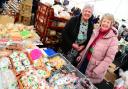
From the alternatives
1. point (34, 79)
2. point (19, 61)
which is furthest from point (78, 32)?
point (34, 79)

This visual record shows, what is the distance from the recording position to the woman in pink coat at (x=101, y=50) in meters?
2.78

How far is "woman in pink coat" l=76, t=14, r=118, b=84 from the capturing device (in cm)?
278

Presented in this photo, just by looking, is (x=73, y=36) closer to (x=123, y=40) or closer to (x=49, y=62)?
(x=49, y=62)

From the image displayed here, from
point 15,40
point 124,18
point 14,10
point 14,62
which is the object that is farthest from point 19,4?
point 124,18

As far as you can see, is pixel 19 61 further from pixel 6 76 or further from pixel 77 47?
pixel 77 47

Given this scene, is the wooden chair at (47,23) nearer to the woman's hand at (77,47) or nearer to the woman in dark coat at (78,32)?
the woman in dark coat at (78,32)

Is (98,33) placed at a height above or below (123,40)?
above

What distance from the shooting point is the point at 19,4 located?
675cm

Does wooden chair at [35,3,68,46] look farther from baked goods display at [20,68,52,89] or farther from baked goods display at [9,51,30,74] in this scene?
baked goods display at [20,68,52,89]

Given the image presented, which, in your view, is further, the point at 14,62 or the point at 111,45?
the point at 111,45

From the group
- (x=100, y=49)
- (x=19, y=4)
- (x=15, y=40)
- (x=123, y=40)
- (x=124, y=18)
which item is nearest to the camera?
(x=15, y=40)

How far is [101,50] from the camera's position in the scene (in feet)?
9.45

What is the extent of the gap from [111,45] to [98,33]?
0.27 meters

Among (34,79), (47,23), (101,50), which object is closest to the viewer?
(34,79)
